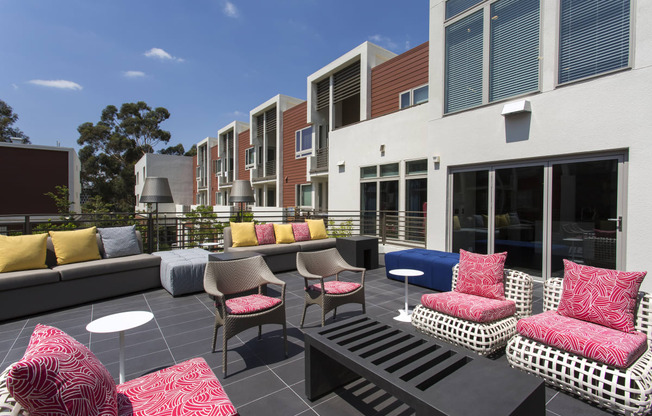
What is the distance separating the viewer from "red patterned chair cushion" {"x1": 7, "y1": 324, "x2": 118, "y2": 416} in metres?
0.98

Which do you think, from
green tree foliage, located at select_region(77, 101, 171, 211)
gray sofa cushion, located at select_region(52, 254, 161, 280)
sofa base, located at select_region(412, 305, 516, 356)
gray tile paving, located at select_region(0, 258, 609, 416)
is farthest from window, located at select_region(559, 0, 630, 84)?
green tree foliage, located at select_region(77, 101, 171, 211)

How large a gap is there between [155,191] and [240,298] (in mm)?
4201

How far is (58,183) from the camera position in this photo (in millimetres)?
11570

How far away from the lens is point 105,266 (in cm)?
455

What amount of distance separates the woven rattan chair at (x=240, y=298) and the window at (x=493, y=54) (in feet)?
17.0

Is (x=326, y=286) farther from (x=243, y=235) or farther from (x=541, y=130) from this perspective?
(x=541, y=130)

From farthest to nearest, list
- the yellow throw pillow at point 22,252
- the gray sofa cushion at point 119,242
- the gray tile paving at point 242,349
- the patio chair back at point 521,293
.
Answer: the gray sofa cushion at point 119,242
the yellow throw pillow at point 22,252
the patio chair back at point 521,293
the gray tile paving at point 242,349

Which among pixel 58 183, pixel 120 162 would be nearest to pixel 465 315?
pixel 58 183

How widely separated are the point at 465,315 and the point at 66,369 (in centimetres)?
290

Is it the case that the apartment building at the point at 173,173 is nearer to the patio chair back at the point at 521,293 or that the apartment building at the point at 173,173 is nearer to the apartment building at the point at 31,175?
the apartment building at the point at 31,175

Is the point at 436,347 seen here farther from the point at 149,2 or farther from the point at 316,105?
the point at 316,105

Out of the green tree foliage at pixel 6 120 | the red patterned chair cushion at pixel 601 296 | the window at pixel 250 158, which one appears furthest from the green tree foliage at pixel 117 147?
the red patterned chair cushion at pixel 601 296

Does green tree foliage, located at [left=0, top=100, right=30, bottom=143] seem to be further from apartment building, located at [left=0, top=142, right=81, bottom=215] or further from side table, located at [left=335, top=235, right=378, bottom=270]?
side table, located at [left=335, top=235, right=378, bottom=270]

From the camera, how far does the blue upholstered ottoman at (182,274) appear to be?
470 centimetres
